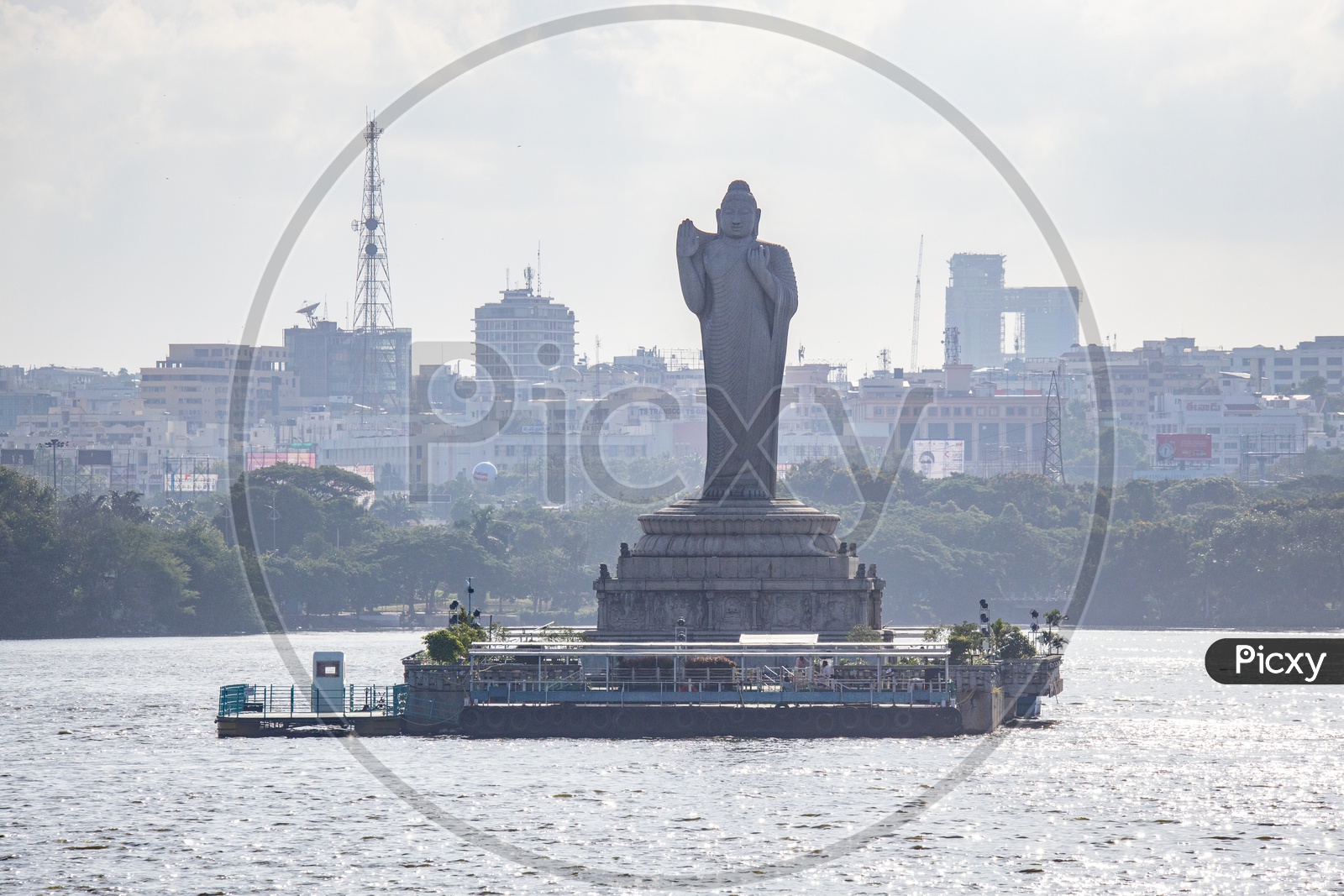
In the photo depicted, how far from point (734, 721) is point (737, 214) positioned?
1883 centimetres

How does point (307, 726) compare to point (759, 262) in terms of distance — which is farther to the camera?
point (759, 262)

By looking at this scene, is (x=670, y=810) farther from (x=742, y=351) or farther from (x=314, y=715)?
(x=742, y=351)

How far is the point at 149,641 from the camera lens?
13538 centimetres

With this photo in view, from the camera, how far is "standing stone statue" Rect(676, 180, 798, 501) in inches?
3388

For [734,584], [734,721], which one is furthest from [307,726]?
[734,584]

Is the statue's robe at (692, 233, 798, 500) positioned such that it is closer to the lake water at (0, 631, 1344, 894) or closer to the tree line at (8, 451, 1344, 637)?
the lake water at (0, 631, 1344, 894)

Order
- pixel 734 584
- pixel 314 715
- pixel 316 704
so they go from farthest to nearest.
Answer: pixel 734 584 → pixel 316 704 → pixel 314 715

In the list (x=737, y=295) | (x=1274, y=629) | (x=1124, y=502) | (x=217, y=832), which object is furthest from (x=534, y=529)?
(x=217, y=832)

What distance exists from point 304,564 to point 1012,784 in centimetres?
9539

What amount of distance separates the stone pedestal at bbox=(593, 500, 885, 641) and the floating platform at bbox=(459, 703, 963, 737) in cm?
589

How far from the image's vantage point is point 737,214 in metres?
86.2

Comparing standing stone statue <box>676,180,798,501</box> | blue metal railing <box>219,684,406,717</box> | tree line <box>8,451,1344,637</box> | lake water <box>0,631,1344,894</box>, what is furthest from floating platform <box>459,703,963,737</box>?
tree line <box>8,451,1344,637</box>

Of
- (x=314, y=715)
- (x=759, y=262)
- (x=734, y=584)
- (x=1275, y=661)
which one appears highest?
(x=759, y=262)

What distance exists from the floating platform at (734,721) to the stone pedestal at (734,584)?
5887 mm
